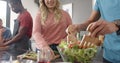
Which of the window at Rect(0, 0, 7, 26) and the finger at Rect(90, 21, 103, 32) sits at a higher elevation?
the window at Rect(0, 0, 7, 26)

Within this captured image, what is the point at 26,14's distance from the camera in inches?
76.8

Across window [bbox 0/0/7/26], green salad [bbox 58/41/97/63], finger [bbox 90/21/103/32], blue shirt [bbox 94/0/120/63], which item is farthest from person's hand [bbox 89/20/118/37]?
window [bbox 0/0/7/26]

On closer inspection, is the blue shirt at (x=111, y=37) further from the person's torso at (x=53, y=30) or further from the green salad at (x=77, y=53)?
the person's torso at (x=53, y=30)

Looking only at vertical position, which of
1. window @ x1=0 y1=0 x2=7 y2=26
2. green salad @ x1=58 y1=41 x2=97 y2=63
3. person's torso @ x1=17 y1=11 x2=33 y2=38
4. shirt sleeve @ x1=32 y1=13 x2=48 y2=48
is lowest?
green salad @ x1=58 y1=41 x2=97 y2=63

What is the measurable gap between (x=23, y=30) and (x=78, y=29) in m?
0.92

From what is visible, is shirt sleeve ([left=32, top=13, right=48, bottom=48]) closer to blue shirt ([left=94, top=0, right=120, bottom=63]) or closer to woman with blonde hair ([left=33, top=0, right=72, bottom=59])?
woman with blonde hair ([left=33, top=0, right=72, bottom=59])

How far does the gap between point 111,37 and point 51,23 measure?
73cm

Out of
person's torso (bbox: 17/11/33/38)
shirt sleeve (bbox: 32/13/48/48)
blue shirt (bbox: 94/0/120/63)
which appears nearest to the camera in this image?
blue shirt (bbox: 94/0/120/63)

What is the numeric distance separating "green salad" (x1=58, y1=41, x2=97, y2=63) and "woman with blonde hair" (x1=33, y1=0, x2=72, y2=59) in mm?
712

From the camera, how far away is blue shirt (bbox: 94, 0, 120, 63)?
1063mm

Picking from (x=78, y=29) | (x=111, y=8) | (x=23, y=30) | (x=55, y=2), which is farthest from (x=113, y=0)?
(x=23, y=30)

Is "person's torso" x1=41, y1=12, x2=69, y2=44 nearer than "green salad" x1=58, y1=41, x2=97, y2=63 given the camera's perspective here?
No

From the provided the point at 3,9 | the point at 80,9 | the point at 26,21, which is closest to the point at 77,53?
the point at 26,21

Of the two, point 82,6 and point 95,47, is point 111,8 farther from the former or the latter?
point 82,6
